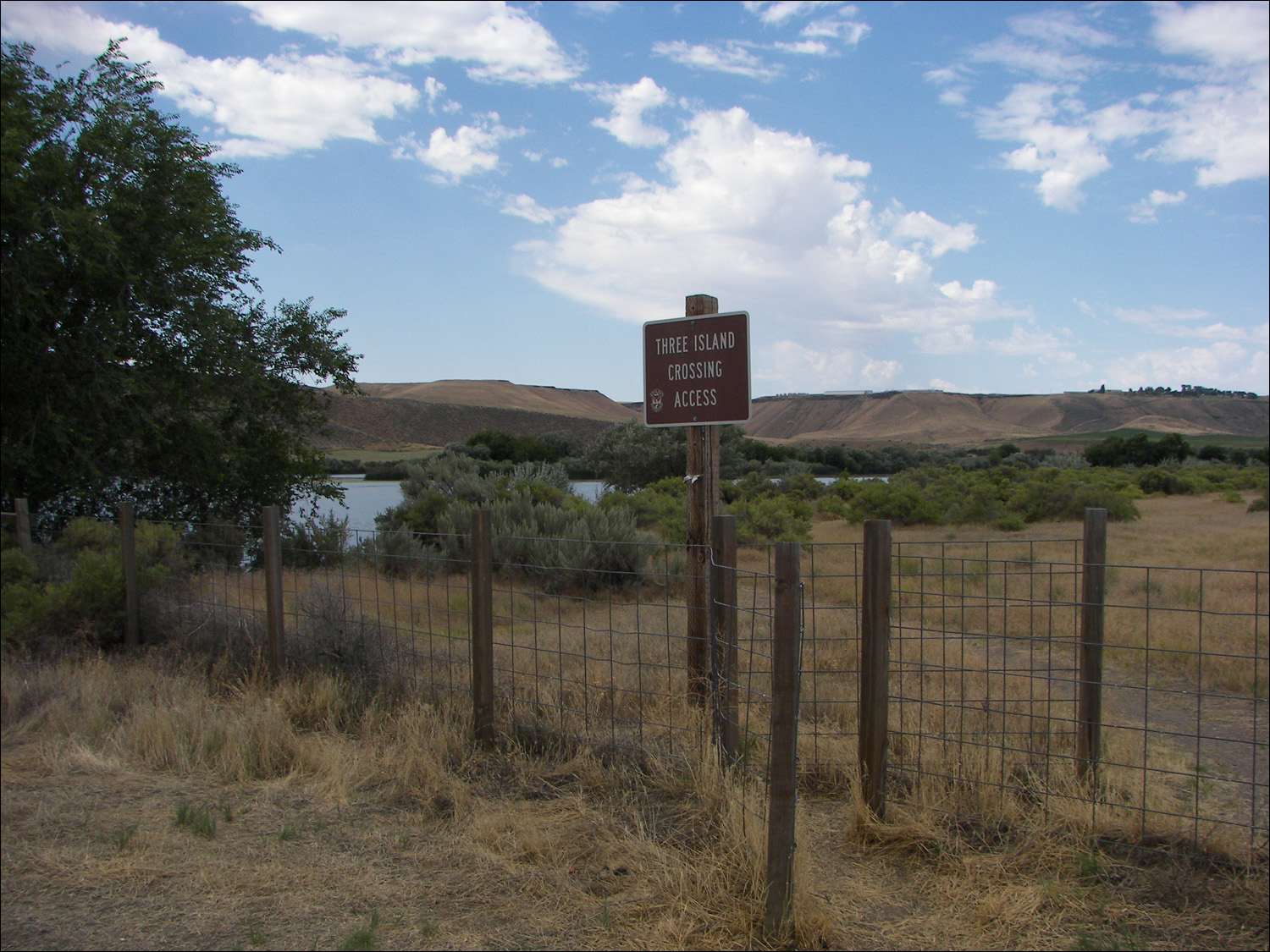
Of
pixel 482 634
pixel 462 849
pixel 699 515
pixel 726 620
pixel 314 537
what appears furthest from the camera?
pixel 314 537

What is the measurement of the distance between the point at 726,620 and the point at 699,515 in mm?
1366

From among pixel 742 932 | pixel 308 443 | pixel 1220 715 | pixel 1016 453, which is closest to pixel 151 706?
→ pixel 742 932

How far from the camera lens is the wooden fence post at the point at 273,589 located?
21.7 feet

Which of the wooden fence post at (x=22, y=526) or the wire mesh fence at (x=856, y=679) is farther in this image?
the wooden fence post at (x=22, y=526)

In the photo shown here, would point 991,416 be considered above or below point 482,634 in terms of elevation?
above

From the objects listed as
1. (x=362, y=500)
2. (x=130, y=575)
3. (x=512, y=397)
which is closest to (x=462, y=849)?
(x=130, y=575)

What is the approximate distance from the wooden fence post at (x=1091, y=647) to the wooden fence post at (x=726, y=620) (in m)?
1.71

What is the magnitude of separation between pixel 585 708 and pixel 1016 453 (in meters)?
50.5

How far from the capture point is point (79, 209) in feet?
35.6

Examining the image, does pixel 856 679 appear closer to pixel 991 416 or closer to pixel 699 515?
pixel 699 515

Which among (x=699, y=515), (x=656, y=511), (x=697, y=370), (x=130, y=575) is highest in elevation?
(x=697, y=370)

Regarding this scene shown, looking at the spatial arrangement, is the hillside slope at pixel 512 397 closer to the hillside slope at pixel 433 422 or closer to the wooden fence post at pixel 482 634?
the hillside slope at pixel 433 422

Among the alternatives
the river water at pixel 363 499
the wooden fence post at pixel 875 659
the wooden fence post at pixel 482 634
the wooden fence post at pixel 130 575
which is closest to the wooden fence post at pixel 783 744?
the wooden fence post at pixel 875 659

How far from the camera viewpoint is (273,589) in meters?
6.63
